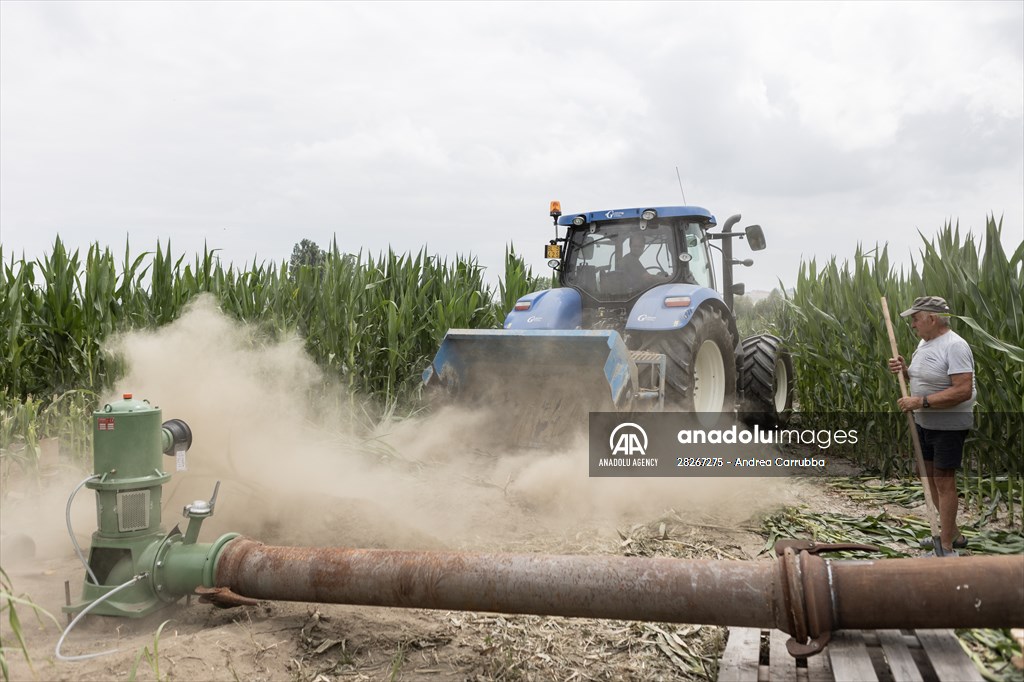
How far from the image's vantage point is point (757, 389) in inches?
283

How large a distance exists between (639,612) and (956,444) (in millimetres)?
2648

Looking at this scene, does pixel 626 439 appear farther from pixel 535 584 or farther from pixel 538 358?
pixel 535 584

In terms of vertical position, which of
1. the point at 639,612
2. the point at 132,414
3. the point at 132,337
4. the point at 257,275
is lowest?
the point at 639,612

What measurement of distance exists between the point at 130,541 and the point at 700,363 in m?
4.74

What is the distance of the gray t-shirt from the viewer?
14.3 ft

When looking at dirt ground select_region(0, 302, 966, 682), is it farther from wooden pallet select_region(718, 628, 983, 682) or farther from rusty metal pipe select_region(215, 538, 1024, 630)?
rusty metal pipe select_region(215, 538, 1024, 630)

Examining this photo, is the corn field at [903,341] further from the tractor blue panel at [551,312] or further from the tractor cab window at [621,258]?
the tractor blue panel at [551,312]

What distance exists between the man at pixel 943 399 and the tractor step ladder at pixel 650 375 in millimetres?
1649

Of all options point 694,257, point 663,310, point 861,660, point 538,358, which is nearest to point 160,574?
point 861,660

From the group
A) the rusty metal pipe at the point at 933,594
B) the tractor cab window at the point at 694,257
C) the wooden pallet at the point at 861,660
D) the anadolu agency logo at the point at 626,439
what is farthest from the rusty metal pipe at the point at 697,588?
the tractor cab window at the point at 694,257

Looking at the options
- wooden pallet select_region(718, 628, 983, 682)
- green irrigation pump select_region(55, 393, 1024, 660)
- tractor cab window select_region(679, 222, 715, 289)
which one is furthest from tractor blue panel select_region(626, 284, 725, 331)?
wooden pallet select_region(718, 628, 983, 682)

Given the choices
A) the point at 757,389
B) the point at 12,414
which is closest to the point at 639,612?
the point at 757,389

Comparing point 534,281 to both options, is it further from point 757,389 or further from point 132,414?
point 132,414

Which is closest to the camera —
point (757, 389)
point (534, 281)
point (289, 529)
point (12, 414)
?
point (289, 529)
